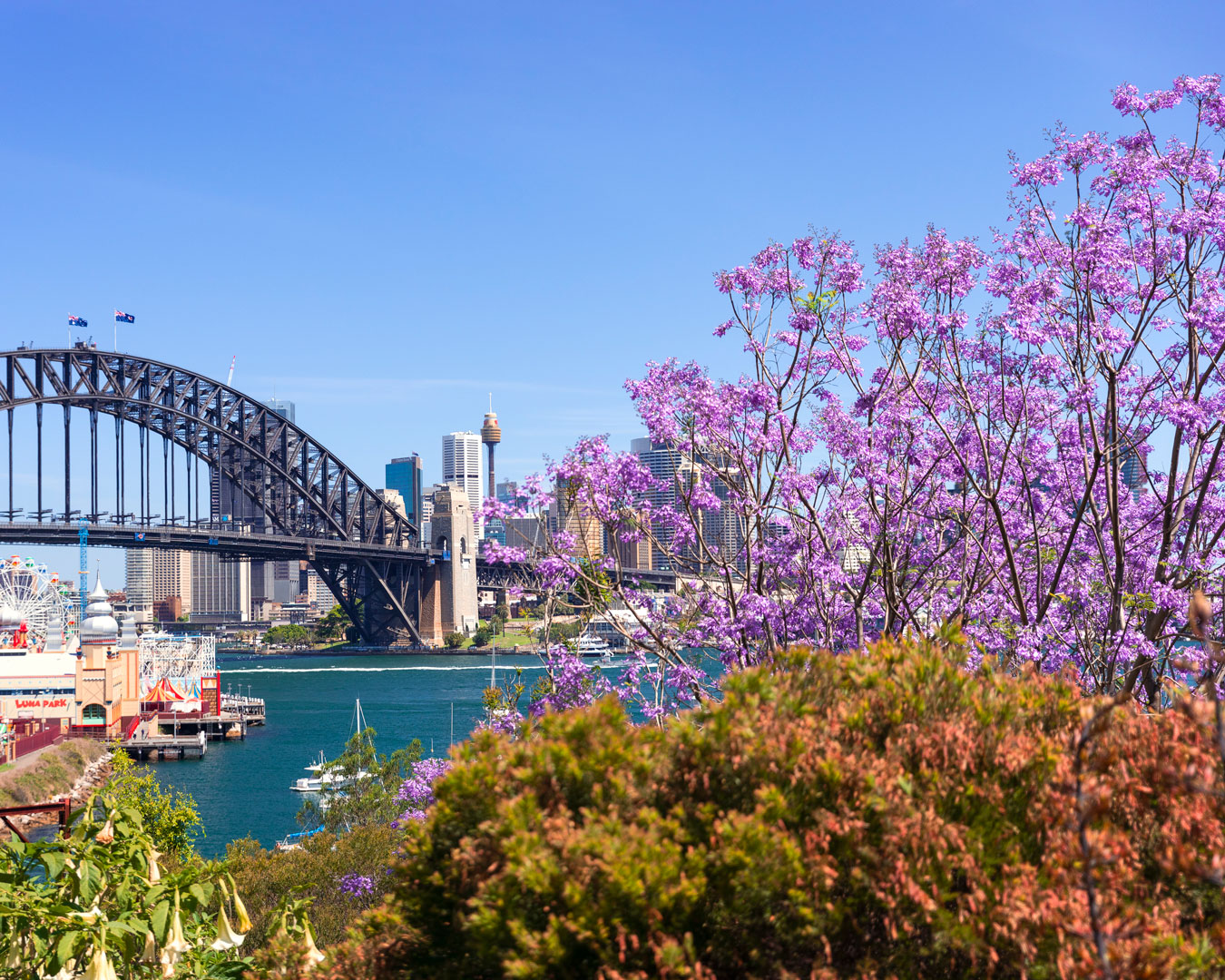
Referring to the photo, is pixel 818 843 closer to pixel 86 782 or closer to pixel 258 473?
pixel 86 782

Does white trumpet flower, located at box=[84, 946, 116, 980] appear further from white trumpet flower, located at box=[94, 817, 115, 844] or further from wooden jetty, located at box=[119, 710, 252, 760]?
wooden jetty, located at box=[119, 710, 252, 760]

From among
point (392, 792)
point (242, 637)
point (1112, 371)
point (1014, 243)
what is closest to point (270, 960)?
point (1112, 371)

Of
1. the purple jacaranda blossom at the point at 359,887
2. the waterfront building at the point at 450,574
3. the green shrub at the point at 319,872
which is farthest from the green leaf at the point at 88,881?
the waterfront building at the point at 450,574

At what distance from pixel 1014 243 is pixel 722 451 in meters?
3.49

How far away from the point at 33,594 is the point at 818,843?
76.6 m

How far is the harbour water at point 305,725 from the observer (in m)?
42.0

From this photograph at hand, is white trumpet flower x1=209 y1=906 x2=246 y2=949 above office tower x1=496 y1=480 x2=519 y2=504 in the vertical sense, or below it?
below

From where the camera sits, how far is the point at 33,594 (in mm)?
71062

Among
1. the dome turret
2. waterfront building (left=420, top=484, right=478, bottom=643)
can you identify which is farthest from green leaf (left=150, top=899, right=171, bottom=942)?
waterfront building (left=420, top=484, right=478, bottom=643)

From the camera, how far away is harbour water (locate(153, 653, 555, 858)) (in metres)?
42.0

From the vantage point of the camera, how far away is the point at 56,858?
5121 mm

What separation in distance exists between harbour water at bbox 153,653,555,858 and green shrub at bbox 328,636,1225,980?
1721cm

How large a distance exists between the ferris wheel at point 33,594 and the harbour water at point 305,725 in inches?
570

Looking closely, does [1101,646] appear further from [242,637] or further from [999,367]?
[242,637]
